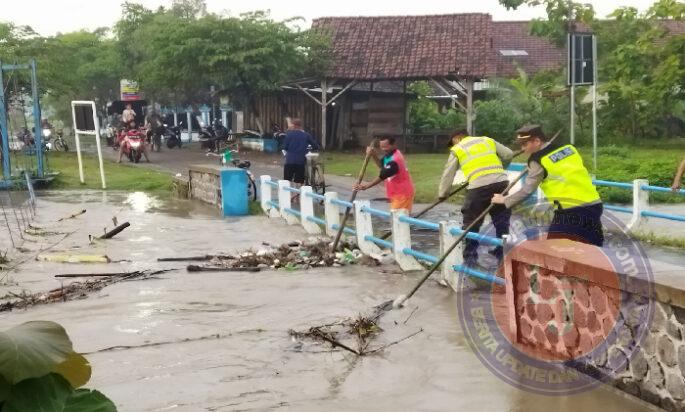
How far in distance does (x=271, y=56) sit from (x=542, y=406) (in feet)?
79.1

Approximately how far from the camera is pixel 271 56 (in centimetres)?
2814

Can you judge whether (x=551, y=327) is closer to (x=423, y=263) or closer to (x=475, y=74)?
(x=423, y=263)

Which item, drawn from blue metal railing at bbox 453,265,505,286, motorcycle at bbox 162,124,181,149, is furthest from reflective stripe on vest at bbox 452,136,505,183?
motorcycle at bbox 162,124,181,149

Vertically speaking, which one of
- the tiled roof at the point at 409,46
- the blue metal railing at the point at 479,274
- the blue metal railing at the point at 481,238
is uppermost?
the tiled roof at the point at 409,46

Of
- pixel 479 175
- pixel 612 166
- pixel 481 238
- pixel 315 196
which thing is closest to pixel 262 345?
pixel 481 238

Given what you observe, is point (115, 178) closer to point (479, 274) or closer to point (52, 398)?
point (479, 274)

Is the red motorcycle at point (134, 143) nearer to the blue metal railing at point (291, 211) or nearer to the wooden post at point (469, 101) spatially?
the wooden post at point (469, 101)

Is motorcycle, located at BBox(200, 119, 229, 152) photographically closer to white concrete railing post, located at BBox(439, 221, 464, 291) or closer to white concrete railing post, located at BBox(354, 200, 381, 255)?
white concrete railing post, located at BBox(354, 200, 381, 255)

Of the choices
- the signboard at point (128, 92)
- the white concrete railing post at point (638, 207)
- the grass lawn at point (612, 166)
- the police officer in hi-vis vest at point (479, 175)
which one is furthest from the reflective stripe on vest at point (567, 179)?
the signboard at point (128, 92)

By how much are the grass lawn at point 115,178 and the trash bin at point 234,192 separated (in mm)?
5207

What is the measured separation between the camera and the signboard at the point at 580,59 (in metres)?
14.8

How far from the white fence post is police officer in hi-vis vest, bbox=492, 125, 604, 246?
500cm

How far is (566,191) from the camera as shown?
6.82m

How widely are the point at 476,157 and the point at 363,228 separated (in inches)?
71.6
